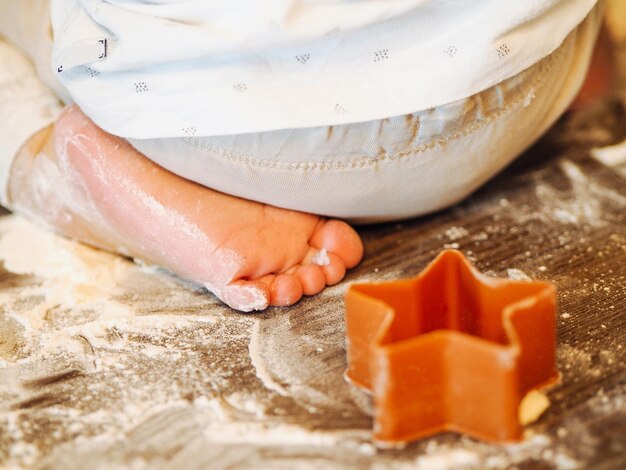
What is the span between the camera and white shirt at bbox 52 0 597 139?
2.32 feet

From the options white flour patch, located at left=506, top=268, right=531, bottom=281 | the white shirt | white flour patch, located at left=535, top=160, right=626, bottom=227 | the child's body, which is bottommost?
white flour patch, located at left=506, top=268, right=531, bottom=281

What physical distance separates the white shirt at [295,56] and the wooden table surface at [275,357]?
207 millimetres

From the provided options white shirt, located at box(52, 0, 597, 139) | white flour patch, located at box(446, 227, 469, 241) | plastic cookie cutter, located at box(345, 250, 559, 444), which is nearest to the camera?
plastic cookie cutter, located at box(345, 250, 559, 444)

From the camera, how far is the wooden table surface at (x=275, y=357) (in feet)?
2.05

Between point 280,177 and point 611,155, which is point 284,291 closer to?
point 280,177

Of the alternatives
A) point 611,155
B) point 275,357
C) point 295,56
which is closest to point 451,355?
point 275,357

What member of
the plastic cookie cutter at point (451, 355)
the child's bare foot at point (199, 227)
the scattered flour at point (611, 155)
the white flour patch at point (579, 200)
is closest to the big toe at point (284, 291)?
the child's bare foot at point (199, 227)

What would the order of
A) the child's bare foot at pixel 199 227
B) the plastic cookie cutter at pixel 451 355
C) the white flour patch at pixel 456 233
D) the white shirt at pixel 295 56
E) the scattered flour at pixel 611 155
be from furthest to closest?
the scattered flour at pixel 611 155 < the white flour patch at pixel 456 233 < the child's bare foot at pixel 199 227 < the white shirt at pixel 295 56 < the plastic cookie cutter at pixel 451 355

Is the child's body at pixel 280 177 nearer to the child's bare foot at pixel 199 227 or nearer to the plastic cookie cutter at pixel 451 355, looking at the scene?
the child's bare foot at pixel 199 227

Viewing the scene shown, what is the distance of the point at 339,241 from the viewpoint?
875 mm

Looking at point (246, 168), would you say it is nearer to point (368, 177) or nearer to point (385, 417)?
point (368, 177)

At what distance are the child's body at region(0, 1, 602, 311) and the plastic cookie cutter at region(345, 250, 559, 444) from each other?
16cm

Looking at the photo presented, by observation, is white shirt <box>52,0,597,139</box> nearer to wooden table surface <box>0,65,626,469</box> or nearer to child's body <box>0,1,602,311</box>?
child's body <box>0,1,602,311</box>

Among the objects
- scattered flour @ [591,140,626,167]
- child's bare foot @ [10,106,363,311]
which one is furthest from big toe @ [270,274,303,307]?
scattered flour @ [591,140,626,167]
